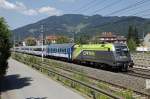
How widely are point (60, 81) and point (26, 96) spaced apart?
19.2 ft

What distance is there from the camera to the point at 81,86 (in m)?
17.5

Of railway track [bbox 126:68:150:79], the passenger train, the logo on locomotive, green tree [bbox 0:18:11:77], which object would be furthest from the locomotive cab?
green tree [bbox 0:18:11:77]

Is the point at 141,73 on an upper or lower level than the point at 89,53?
lower

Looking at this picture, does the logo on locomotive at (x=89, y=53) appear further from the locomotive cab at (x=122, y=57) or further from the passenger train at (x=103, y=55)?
the locomotive cab at (x=122, y=57)

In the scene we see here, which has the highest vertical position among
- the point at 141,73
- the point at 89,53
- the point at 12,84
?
the point at 89,53

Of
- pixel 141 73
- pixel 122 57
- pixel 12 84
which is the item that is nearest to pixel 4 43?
pixel 12 84

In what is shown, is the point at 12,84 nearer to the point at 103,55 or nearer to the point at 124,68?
the point at 124,68

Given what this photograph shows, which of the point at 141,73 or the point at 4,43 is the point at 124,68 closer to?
the point at 141,73

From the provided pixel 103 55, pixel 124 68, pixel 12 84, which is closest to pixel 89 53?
pixel 103 55

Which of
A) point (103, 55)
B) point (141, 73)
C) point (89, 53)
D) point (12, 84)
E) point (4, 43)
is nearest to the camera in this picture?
point (4, 43)

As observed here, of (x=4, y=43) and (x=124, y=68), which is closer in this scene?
(x=4, y=43)

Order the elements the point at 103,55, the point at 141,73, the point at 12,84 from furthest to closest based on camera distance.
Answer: the point at 103,55, the point at 141,73, the point at 12,84

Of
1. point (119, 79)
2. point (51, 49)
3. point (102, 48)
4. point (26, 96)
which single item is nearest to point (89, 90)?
point (26, 96)

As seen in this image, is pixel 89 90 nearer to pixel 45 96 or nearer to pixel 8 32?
pixel 45 96
